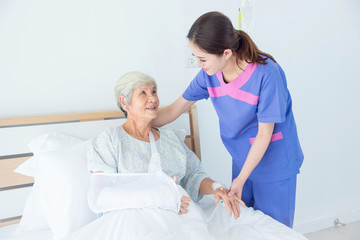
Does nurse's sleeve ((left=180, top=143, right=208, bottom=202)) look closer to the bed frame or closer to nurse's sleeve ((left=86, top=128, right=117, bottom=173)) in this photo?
nurse's sleeve ((left=86, top=128, right=117, bottom=173))

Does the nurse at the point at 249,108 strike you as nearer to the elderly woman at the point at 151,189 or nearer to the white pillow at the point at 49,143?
the elderly woman at the point at 151,189

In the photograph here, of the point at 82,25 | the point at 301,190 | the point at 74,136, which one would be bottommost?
the point at 301,190

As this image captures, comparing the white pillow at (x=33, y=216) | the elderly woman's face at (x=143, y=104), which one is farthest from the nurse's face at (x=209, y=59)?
the white pillow at (x=33, y=216)

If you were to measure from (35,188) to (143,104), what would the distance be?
26.9 inches

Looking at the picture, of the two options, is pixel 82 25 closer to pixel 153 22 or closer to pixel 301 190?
pixel 153 22

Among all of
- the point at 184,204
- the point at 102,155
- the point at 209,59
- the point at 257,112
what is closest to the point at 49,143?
the point at 102,155

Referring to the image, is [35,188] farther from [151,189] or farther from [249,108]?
[249,108]

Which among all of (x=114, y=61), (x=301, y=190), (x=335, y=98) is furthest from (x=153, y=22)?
(x=301, y=190)

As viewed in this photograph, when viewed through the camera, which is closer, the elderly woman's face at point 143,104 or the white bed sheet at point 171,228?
the white bed sheet at point 171,228

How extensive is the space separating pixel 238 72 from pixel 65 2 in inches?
40.1

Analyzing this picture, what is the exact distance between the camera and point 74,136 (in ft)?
4.83

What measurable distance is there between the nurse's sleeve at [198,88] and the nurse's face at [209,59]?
226 mm

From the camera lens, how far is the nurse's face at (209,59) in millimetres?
1074

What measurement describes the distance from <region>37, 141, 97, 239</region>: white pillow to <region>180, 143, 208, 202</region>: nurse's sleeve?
0.49 meters
